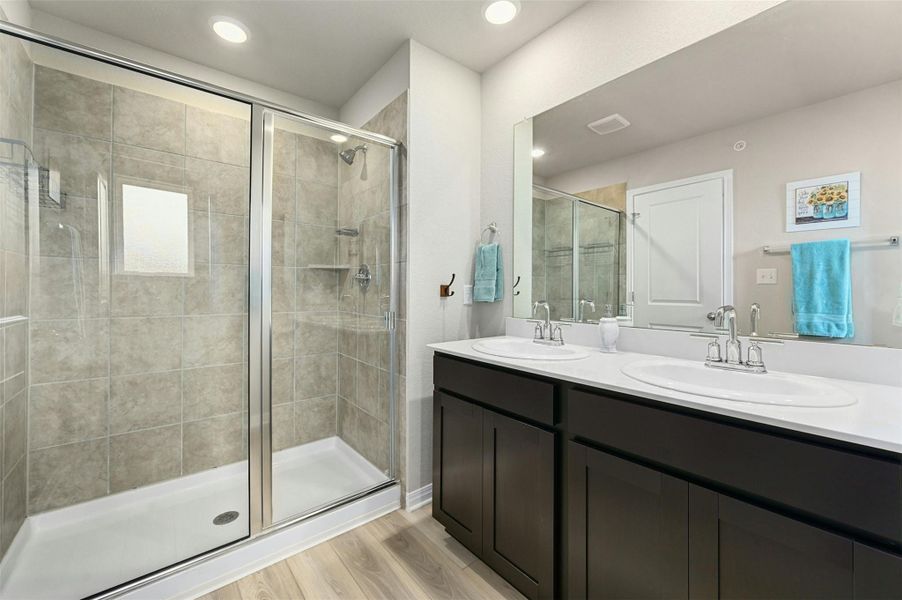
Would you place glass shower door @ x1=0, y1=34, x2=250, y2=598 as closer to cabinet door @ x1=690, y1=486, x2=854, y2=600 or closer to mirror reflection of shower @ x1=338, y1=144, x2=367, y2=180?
mirror reflection of shower @ x1=338, y1=144, x2=367, y2=180

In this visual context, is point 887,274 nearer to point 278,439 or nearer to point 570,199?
→ point 570,199

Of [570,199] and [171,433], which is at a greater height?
[570,199]

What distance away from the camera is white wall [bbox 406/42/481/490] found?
2051 mm

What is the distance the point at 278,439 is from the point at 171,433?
2.27 feet

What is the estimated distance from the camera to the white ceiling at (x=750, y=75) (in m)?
1.11

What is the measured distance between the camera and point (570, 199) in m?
1.91

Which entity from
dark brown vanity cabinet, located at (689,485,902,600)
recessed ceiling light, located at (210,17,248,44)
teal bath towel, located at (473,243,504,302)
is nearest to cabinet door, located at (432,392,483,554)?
teal bath towel, located at (473,243,504,302)

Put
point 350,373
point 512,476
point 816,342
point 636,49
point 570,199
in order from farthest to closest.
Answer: point 350,373 < point 570,199 < point 636,49 < point 512,476 < point 816,342

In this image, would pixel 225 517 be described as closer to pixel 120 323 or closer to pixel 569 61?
pixel 120 323

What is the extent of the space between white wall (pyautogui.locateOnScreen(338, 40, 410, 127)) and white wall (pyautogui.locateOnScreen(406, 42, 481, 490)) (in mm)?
87

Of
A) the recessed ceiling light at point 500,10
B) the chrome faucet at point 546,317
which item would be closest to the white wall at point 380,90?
the recessed ceiling light at point 500,10

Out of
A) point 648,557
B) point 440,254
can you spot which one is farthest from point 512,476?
point 440,254

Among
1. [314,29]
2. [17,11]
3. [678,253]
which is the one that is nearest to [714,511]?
[678,253]

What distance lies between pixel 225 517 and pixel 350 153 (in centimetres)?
195
